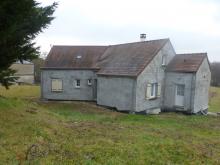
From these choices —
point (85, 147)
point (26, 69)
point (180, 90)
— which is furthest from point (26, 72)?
point (85, 147)

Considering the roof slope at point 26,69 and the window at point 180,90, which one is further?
the roof slope at point 26,69

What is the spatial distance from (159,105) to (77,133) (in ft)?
50.2

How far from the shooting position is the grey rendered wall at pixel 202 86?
A: 78.7 feet

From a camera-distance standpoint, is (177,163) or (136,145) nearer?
(177,163)

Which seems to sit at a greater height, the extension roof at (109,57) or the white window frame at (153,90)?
the extension roof at (109,57)

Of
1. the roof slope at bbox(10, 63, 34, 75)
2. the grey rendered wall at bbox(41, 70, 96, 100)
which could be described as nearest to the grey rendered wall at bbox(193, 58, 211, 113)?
the grey rendered wall at bbox(41, 70, 96, 100)

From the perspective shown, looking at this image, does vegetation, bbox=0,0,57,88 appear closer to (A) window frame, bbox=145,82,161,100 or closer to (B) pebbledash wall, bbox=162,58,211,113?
(A) window frame, bbox=145,82,161,100

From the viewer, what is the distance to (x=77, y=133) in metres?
11.2

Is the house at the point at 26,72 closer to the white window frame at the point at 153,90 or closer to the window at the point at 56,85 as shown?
the window at the point at 56,85

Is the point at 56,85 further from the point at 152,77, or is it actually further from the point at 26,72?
the point at 26,72

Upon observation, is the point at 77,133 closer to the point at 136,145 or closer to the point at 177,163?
the point at 136,145

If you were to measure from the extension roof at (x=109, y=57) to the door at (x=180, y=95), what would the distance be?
3756 millimetres

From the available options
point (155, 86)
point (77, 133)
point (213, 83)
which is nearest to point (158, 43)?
point (155, 86)

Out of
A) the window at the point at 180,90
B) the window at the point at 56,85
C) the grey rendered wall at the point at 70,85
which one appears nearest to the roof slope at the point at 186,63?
the window at the point at 180,90
